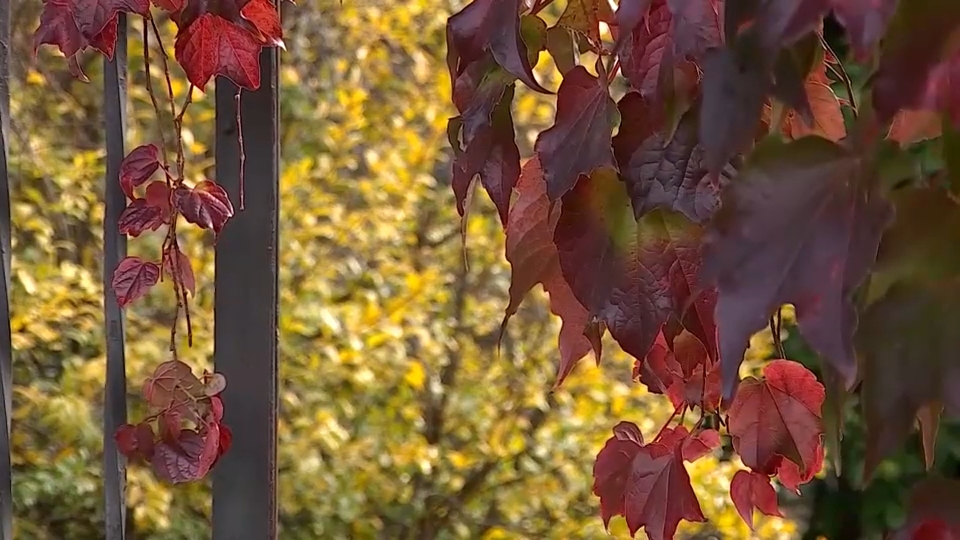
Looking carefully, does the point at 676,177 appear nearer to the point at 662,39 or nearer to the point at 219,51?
the point at 662,39

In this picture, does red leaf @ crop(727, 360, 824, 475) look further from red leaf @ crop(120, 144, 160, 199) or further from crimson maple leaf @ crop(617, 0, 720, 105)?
red leaf @ crop(120, 144, 160, 199)

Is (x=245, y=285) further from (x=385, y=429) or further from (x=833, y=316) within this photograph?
(x=385, y=429)

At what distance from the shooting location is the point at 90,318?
2.30 m

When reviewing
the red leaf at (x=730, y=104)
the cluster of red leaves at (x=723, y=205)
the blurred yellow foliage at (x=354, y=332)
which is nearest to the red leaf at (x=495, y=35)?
the cluster of red leaves at (x=723, y=205)

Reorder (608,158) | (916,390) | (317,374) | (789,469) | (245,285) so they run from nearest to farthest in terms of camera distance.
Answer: (916,390) → (608,158) → (789,469) → (245,285) → (317,374)

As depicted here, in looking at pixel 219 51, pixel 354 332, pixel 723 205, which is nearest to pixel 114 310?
pixel 219 51

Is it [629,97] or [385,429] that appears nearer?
[629,97]

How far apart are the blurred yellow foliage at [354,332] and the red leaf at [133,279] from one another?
4.62ft

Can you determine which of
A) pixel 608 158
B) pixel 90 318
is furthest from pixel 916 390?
pixel 90 318

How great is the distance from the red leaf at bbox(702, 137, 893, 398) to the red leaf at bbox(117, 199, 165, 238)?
0.51 metres

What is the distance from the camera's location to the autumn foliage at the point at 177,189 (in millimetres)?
700

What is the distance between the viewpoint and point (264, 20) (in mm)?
750

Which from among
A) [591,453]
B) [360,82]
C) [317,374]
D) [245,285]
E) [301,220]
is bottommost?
[245,285]

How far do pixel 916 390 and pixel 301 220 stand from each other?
6.72 feet
